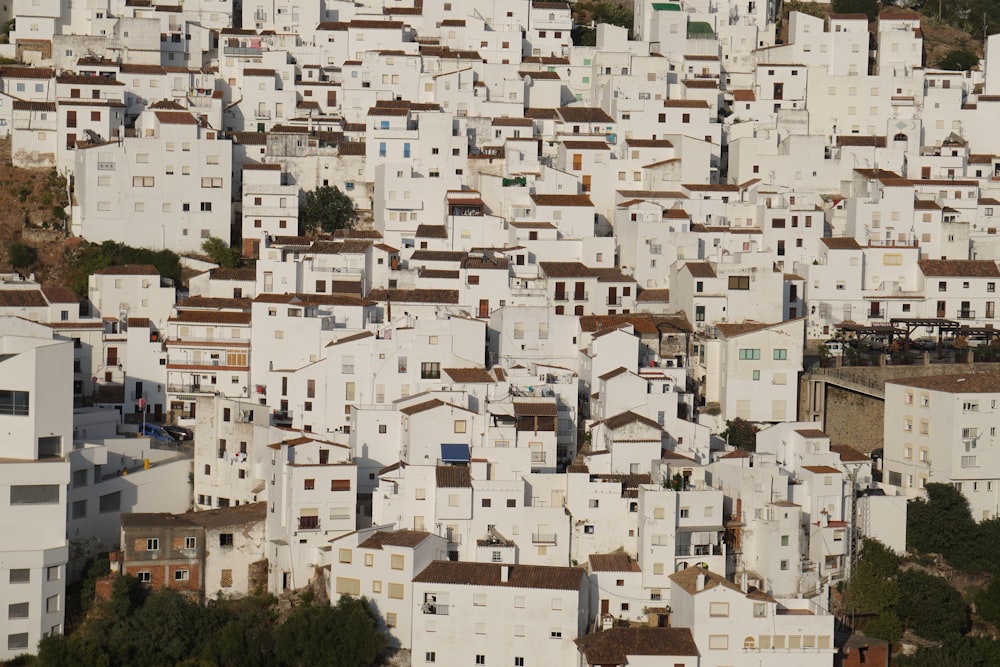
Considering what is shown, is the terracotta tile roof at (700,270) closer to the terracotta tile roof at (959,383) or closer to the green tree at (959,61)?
the terracotta tile roof at (959,383)

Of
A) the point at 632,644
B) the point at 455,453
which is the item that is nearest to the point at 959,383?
the point at 632,644

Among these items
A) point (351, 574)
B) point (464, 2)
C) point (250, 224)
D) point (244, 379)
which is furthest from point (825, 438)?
point (464, 2)

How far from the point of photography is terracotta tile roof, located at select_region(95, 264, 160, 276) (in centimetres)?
5194

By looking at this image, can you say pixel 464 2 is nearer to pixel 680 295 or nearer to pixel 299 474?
pixel 680 295

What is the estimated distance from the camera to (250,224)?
183 ft

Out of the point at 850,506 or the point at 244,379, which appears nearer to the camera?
the point at 850,506

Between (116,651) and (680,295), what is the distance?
61.3 ft

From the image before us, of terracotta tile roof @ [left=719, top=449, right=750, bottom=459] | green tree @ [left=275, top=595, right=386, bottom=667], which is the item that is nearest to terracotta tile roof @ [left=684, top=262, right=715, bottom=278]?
terracotta tile roof @ [left=719, top=449, right=750, bottom=459]

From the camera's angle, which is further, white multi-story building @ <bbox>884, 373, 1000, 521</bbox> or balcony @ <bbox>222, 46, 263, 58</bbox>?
balcony @ <bbox>222, 46, 263, 58</bbox>

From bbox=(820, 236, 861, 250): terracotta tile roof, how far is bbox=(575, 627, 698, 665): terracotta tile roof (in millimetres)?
17240

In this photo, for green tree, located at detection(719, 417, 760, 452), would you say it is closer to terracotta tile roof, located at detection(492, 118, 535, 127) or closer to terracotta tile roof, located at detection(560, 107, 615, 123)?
terracotta tile roof, located at detection(492, 118, 535, 127)

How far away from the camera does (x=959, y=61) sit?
71.4m

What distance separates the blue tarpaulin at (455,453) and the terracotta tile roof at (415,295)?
7140 millimetres

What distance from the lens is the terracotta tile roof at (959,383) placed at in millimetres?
46219
